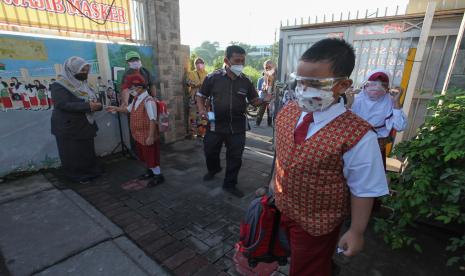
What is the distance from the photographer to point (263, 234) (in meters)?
1.72

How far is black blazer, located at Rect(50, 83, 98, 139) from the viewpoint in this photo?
11.6 feet

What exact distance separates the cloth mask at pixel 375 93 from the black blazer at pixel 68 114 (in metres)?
3.72

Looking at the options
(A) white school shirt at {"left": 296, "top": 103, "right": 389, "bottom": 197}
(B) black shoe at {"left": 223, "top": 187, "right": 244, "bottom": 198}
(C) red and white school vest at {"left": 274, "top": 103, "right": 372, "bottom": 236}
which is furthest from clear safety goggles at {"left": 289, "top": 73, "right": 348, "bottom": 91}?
(B) black shoe at {"left": 223, "top": 187, "right": 244, "bottom": 198}

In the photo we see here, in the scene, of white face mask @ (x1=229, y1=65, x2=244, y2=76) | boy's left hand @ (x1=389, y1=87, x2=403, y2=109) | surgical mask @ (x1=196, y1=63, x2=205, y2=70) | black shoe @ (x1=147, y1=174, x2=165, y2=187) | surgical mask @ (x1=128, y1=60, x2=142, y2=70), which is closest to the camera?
boy's left hand @ (x1=389, y1=87, x2=403, y2=109)

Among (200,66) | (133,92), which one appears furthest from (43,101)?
(200,66)

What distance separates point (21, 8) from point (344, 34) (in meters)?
5.22

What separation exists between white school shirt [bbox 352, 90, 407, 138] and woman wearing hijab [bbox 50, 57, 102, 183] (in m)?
3.61

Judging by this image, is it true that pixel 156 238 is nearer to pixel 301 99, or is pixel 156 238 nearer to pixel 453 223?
pixel 301 99

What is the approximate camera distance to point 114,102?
4793 mm

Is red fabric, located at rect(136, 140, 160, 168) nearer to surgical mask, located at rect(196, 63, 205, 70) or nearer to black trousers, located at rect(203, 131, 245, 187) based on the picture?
black trousers, located at rect(203, 131, 245, 187)

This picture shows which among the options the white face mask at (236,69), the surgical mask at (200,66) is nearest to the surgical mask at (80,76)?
the white face mask at (236,69)

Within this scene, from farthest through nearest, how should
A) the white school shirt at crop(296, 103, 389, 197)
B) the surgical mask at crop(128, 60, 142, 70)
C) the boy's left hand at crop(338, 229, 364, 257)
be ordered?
the surgical mask at crop(128, 60, 142, 70)
the boy's left hand at crop(338, 229, 364, 257)
the white school shirt at crop(296, 103, 389, 197)

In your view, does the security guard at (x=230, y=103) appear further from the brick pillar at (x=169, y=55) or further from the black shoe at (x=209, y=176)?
the brick pillar at (x=169, y=55)

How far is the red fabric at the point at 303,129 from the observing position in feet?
4.66
